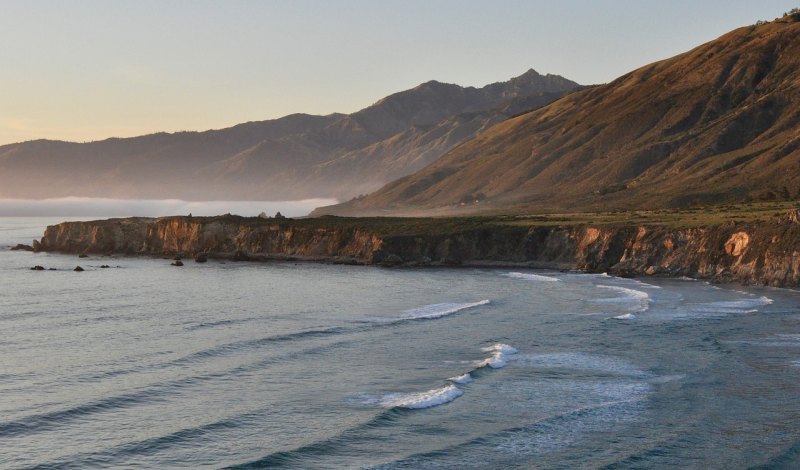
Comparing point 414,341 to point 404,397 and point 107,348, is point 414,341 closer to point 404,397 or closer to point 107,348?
point 404,397

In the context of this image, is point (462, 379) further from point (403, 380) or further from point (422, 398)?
point (422, 398)

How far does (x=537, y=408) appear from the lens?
3781 centimetres

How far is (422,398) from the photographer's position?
129ft

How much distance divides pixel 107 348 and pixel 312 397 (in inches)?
705

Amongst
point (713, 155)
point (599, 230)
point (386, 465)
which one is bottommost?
point (386, 465)

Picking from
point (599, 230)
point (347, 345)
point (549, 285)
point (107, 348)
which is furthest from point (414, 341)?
point (599, 230)

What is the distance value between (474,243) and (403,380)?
73.9 metres

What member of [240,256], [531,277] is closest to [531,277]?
[531,277]

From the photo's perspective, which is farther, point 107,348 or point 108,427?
point 107,348

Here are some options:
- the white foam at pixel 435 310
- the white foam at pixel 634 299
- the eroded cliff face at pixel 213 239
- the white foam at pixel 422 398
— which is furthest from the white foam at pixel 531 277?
the white foam at pixel 422 398

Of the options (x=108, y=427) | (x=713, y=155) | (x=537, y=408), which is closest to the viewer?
(x=108, y=427)

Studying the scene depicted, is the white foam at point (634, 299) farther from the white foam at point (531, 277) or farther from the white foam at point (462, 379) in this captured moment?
the white foam at point (462, 379)

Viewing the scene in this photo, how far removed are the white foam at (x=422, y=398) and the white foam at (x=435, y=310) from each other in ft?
78.3

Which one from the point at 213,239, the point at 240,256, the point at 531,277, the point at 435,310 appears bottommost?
the point at 435,310
